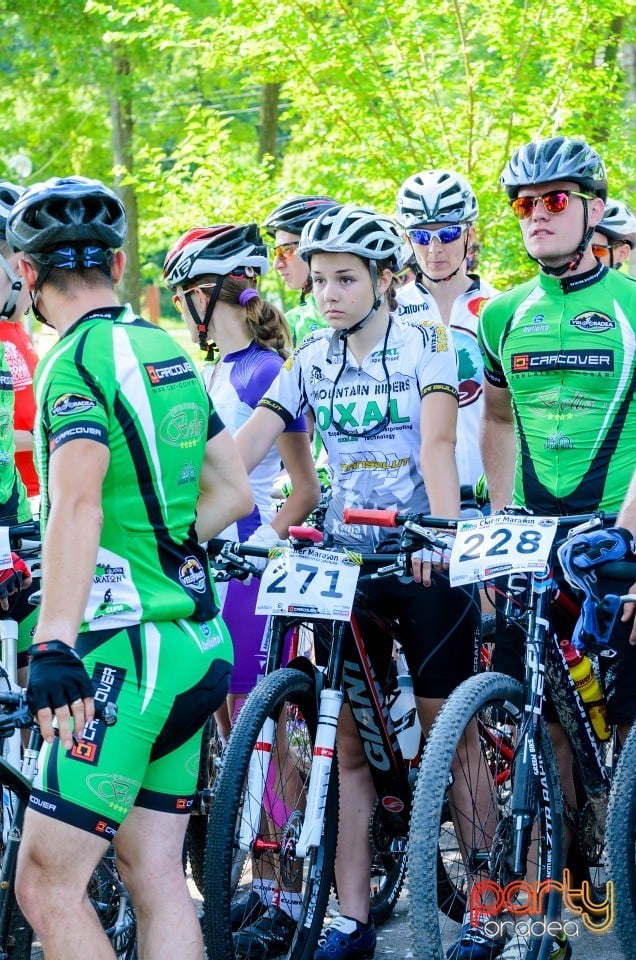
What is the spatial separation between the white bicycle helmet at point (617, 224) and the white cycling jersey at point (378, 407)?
8.18 ft

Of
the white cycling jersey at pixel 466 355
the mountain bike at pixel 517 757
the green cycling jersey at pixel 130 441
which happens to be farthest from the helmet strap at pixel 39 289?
the white cycling jersey at pixel 466 355

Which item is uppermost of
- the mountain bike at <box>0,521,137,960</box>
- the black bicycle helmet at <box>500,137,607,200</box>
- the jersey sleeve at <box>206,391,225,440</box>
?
the black bicycle helmet at <box>500,137,607,200</box>

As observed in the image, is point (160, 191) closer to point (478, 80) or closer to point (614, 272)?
point (478, 80)

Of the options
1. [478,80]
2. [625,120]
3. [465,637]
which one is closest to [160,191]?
[478,80]

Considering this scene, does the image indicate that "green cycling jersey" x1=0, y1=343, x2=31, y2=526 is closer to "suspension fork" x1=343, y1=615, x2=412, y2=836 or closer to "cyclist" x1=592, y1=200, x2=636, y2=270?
"suspension fork" x1=343, y1=615, x2=412, y2=836

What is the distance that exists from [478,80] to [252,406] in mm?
5402

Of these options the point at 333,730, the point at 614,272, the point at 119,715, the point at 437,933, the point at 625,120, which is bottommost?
the point at 437,933

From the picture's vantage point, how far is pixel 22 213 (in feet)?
11.2

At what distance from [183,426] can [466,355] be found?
2951 millimetres

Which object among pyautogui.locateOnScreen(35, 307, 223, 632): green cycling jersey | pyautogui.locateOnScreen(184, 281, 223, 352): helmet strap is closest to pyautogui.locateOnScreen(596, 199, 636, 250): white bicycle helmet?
pyautogui.locateOnScreen(184, 281, 223, 352): helmet strap

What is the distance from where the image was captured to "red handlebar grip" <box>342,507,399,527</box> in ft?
13.7

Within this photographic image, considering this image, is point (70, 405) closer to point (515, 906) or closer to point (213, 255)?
point (515, 906)

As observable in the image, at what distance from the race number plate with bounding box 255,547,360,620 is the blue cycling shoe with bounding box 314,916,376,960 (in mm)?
1128

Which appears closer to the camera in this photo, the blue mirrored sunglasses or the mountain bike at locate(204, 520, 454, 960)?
the mountain bike at locate(204, 520, 454, 960)
